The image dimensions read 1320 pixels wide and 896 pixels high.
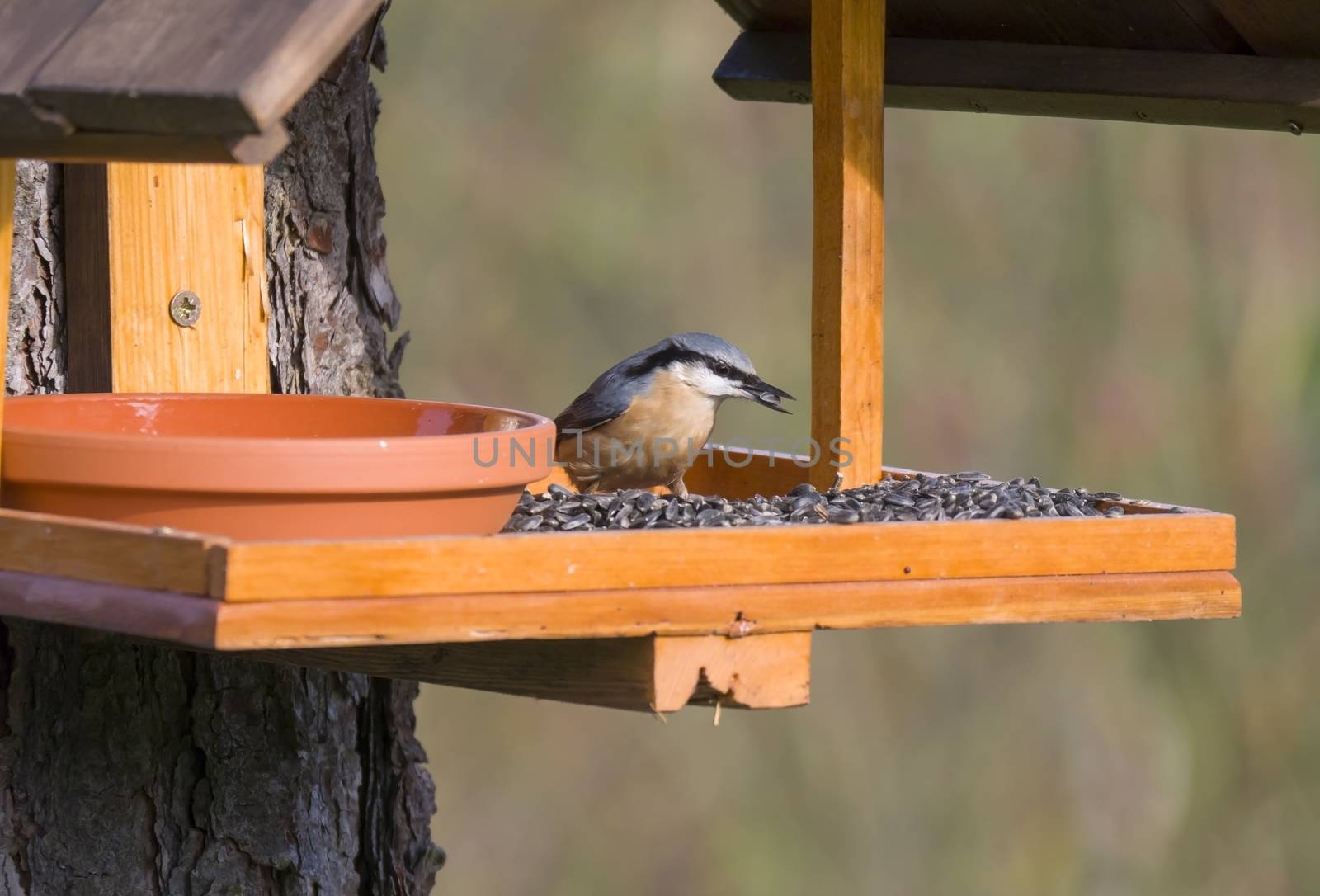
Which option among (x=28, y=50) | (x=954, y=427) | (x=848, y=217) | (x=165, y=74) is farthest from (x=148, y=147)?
(x=954, y=427)

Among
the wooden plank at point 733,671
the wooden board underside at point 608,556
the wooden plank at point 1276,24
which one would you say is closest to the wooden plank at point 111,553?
the wooden board underside at point 608,556

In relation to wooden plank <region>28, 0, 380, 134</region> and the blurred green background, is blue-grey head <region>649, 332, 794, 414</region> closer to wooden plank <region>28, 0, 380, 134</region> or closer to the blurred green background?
wooden plank <region>28, 0, 380, 134</region>

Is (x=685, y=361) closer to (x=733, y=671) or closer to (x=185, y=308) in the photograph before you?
(x=185, y=308)

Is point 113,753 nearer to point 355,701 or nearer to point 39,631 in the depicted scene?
point 39,631

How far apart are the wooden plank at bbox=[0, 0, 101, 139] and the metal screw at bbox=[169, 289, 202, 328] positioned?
986mm

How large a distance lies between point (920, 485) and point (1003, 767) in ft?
12.0

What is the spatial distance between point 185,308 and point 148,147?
3.94 feet

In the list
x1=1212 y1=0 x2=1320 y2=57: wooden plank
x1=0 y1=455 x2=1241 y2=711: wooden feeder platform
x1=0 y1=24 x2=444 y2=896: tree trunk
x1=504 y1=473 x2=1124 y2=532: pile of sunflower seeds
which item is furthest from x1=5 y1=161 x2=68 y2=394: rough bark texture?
x1=1212 y1=0 x2=1320 y2=57: wooden plank

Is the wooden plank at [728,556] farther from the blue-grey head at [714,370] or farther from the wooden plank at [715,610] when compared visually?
the blue-grey head at [714,370]

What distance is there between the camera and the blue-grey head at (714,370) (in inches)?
147

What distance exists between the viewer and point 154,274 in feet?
9.64

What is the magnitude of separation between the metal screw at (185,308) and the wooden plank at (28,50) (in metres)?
0.99

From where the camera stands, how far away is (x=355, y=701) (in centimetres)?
333

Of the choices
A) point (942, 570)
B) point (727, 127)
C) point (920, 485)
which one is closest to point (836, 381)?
point (920, 485)
